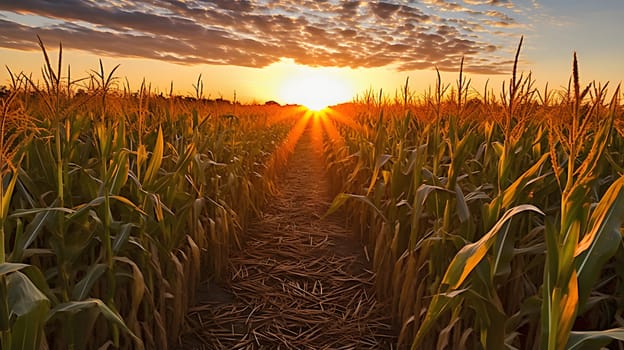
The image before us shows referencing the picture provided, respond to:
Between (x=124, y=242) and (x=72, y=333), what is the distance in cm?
49

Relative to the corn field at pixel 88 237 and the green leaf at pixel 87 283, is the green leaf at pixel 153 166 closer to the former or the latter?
the corn field at pixel 88 237

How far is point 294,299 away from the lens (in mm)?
4062

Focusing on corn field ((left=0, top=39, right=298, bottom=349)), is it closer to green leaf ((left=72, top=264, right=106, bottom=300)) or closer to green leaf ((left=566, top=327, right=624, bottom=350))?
green leaf ((left=72, top=264, right=106, bottom=300))

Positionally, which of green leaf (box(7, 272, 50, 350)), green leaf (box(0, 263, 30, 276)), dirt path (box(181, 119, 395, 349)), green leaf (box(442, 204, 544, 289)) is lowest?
dirt path (box(181, 119, 395, 349))

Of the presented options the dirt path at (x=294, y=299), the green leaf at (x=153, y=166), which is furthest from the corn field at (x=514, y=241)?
the green leaf at (x=153, y=166)

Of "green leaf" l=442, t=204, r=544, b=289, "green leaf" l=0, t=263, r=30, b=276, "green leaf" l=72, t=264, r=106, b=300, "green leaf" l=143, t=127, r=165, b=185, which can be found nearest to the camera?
"green leaf" l=0, t=263, r=30, b=276

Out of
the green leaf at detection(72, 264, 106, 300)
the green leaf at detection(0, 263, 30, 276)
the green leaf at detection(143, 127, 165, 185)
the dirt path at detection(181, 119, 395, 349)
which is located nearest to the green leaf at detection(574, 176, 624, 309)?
the green leaf at detection(0, 263, 30, 276)

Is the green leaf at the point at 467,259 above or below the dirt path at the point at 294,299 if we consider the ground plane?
above

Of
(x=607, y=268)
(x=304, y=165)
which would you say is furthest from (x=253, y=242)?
(x=304, y=165)

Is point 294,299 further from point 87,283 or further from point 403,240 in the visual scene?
point 87,283

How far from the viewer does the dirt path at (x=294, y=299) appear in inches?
135

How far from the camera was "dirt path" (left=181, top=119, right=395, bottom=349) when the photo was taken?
342 cm

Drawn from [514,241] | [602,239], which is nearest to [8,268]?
[602,239]

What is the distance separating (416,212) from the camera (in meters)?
2.64
